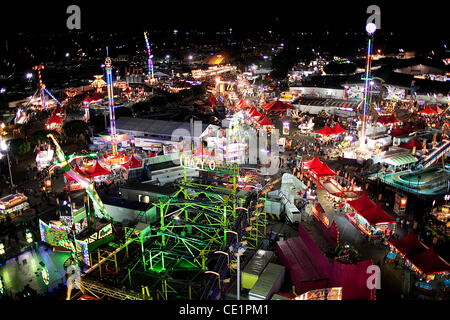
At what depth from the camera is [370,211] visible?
669 inches

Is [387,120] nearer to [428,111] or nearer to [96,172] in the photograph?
[428,111]

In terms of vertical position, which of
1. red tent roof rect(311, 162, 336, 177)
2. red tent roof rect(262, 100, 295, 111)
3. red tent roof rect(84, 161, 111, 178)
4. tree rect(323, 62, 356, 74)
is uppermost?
tree rect(323, 62, 356, 74)

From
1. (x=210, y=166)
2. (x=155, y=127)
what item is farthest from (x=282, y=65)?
(x=210, y=166)

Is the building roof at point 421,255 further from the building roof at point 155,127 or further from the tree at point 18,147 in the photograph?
the tree at point 18,147

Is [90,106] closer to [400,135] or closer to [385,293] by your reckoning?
[400,135]

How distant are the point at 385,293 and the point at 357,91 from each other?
34.4 m

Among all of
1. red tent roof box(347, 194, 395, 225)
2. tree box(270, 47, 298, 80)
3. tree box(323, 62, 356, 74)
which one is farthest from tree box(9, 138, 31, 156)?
tree box(323, 62, 356, 74)

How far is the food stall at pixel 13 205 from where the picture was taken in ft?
61.4

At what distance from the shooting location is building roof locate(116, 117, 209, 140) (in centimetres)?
2833

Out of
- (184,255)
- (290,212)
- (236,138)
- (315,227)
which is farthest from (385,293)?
(236,138)

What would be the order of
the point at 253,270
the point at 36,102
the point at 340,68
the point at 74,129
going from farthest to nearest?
the point at 340,68
the point at 36,102
the point at 74,129
the point at 253,270

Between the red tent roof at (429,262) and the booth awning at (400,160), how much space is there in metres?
11.0

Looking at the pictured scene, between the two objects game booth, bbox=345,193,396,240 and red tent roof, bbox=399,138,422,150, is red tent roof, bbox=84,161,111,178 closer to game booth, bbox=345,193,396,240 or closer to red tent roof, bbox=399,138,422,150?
game booth, bbox=345,193,396,240

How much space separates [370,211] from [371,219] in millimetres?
481
